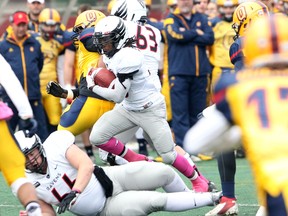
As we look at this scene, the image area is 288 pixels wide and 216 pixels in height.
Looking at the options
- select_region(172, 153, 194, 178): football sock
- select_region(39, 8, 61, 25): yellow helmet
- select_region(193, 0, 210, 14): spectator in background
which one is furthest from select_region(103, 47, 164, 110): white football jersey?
select_region(193, 0, 210, 14): spectator in background

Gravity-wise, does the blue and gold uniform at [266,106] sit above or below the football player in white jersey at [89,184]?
above

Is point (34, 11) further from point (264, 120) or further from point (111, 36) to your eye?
point (264, 120)

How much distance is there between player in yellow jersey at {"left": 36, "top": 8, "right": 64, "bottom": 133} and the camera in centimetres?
1098

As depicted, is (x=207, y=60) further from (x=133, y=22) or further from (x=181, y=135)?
(x=133, y=22)

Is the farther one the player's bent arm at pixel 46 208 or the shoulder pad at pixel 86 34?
the shoulder pad at pixel 86 34

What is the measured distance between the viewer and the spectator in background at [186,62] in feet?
34.4

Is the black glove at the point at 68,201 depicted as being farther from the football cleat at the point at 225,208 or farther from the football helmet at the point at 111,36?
the football helmet at the point at 111,36

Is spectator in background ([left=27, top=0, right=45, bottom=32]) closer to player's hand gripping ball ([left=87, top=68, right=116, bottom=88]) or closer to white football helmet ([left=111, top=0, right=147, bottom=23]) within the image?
white football helmet ([left=111, top=0, right=147, bottom=23])

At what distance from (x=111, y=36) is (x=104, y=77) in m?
0.32

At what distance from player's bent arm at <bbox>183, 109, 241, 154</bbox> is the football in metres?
3.20

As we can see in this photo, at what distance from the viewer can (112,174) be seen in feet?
20.3

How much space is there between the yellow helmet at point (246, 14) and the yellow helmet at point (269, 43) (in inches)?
126

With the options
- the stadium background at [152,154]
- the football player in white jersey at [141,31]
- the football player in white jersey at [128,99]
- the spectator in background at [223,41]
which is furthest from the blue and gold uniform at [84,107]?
the spectator in background at [223,41]

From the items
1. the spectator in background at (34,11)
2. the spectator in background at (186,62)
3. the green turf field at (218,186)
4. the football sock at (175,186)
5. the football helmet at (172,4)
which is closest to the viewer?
the football sock at (175,186)
